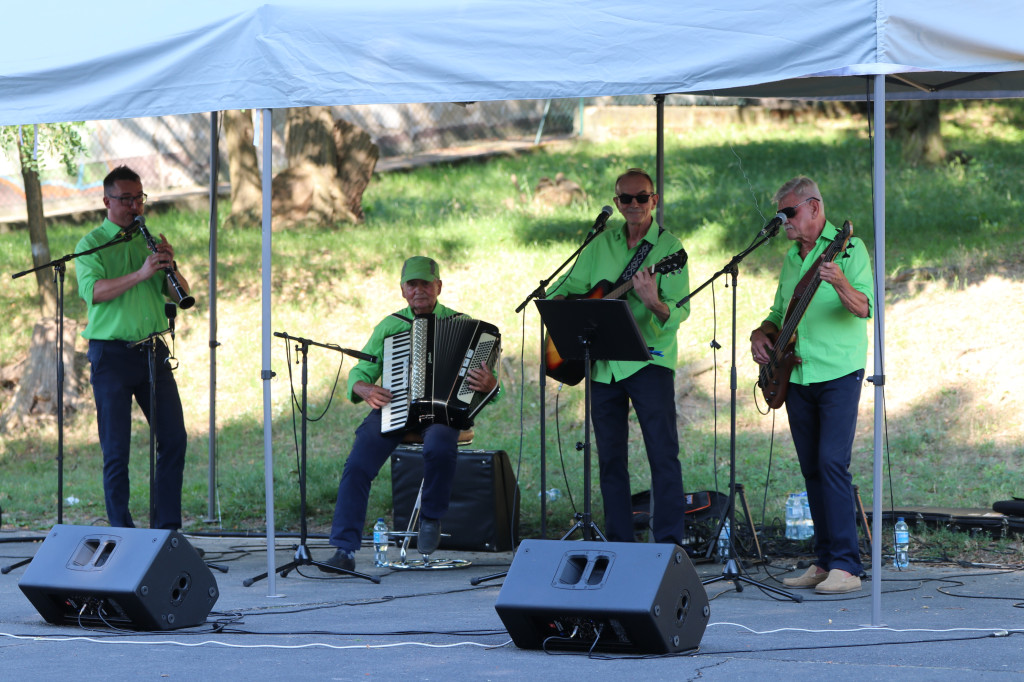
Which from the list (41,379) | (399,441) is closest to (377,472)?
(399,441)

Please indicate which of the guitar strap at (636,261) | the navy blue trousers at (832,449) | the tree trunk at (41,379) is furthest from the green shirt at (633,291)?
the tree trunk at (41,379)

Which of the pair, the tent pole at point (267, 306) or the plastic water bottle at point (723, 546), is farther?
the plastic water bottle at point (723, 546)

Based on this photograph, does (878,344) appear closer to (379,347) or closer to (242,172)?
(379,347)

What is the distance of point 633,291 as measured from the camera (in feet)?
19.1

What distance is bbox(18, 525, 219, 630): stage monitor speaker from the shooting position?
4.59m

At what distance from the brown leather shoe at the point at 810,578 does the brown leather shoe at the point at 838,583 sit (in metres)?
0.12

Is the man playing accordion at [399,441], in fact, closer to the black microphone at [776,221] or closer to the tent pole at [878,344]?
the black microphone at [776,221]

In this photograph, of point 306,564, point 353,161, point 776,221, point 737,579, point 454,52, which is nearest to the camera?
point 454,52

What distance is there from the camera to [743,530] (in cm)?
654

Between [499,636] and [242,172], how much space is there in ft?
33.8

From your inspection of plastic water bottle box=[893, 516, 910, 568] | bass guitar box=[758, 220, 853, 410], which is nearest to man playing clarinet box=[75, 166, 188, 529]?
bass guitar box=[758, 220, 853, 410]

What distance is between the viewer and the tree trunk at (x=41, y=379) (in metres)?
10.9

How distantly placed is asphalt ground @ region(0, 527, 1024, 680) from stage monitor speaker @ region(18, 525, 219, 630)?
0.04 metres

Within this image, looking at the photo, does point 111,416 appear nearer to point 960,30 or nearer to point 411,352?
point 411,352
